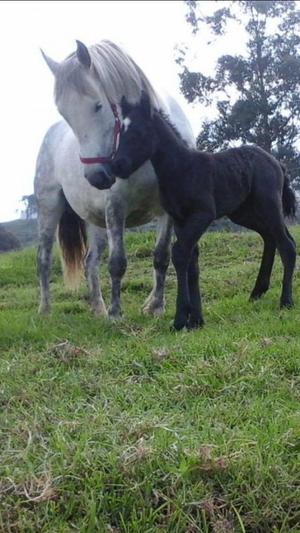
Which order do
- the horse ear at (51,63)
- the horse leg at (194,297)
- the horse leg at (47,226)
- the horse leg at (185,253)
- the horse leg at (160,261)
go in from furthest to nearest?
the horse leg at (47,226)
the horse leg at (160,261)
the horse ear at (51,63)
the horse leg at (194,297)
the horse leg at (185,253)

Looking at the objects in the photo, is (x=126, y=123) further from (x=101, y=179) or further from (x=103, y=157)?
(x=101, y=179)

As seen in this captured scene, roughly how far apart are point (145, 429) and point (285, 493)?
641 millimetres

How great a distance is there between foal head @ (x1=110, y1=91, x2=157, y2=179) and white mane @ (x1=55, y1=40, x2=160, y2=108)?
0.21 m

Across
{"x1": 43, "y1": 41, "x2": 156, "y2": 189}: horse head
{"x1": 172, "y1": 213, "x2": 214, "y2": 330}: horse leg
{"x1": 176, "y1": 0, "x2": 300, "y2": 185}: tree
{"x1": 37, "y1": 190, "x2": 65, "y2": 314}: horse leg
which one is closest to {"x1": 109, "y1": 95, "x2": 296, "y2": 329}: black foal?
{"x1": 172, "y1": 213, "x2": 214, "y2": 330}: horse leg

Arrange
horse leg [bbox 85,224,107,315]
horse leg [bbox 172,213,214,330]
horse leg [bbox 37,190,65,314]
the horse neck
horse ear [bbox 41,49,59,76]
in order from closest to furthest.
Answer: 1. horse leg [bbox 172,213,214,330]
2. the horse neck
3. horse ear [bbox 41,49,59,76]
4. horse leg [bbox 85,224,107,315]
5. horse leg [bbox 37,190,65,314]

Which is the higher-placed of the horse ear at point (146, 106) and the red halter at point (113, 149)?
the horse ear at point (146, 106)

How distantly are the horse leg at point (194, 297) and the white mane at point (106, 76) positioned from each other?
1337mm

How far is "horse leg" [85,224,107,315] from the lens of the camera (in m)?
7.21

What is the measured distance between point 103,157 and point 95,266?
8.17ft

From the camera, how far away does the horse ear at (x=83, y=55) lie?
17.1 feet

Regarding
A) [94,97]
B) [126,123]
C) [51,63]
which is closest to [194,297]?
[126,123]

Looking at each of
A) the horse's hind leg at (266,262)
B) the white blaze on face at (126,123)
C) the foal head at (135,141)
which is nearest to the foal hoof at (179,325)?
the foal head at (135,141)

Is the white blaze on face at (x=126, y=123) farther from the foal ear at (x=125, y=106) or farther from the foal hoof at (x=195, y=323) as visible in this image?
the foal hoof at (x=195, y=323)

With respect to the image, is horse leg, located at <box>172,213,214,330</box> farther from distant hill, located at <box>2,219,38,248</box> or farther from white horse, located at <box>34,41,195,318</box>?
distant hill, located at <box>2,219,38,248</box>
